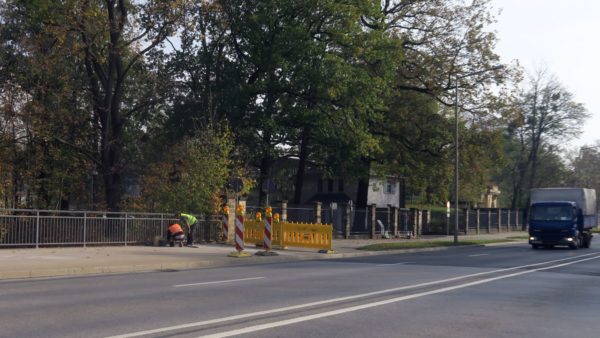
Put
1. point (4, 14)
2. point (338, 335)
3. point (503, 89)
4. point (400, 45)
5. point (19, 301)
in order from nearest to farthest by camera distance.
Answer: point (338, 335) → point (19, 301) → point (4, 14) → point (400, 45) → point (503, 89)

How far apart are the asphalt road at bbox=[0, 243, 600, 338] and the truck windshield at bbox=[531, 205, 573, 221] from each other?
16.5 metres

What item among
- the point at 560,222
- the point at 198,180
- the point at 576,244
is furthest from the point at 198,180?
the point at 576,244

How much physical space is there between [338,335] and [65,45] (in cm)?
2881

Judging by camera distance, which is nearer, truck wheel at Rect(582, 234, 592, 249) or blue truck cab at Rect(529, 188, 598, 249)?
blue truck cab at Rect(529, 188, 598, 249)

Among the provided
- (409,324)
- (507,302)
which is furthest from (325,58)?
(409,324)

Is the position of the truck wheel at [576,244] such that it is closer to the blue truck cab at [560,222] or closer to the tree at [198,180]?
the blue truck cab at [560,222]

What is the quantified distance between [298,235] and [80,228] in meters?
8.39

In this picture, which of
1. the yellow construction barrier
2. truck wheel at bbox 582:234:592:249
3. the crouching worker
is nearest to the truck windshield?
truck wheel at bbox 582:234:592:249

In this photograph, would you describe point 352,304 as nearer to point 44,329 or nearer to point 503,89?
point 44,329

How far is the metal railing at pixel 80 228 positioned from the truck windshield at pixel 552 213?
55.5ft

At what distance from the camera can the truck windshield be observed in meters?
34.1

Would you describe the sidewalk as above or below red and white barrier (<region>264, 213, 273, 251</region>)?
below

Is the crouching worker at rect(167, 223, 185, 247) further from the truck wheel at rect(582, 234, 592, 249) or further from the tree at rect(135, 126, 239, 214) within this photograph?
the truck wheel at rect(582, 234, 592, 249)

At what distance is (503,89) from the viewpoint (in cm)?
4466
